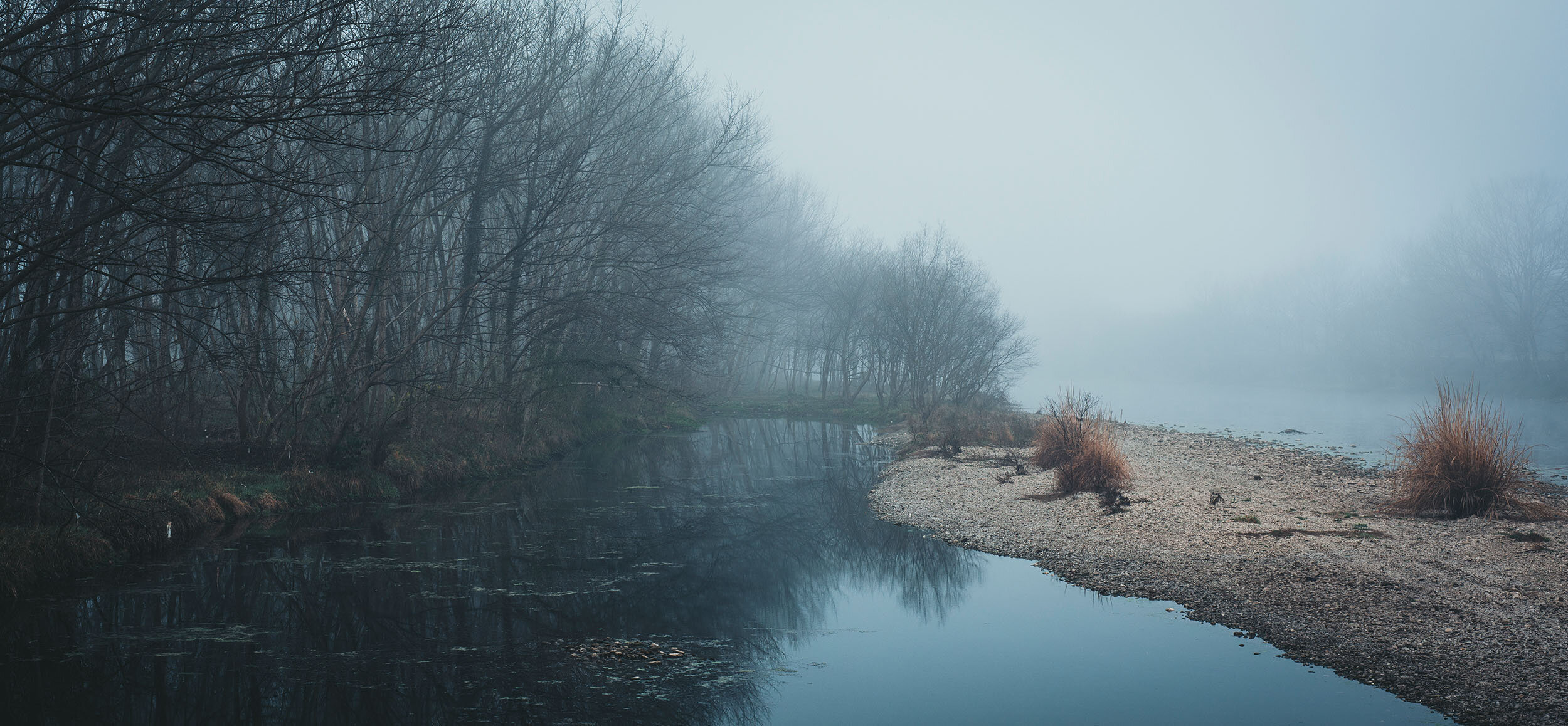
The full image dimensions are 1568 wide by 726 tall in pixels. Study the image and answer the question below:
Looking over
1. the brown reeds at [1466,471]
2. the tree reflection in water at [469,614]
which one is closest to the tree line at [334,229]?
the tree reflection in water at [469,614]

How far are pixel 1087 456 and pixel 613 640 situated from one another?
967cm

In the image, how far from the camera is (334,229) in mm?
14547

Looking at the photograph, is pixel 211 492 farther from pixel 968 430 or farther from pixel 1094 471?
pixel 968 430

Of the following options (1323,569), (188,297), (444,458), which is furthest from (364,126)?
(1323,569)

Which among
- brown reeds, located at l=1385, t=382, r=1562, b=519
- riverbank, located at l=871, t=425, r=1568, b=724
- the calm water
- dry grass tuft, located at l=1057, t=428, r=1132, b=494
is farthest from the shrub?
the calm water

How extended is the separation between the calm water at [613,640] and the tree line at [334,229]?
2086 millimetres

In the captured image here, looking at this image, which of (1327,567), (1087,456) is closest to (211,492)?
(1087,456)

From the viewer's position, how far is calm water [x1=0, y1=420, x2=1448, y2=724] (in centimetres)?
572

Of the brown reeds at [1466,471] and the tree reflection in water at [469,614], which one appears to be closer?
the tree reflection in water at [469,614]

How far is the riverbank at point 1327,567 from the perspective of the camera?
5.88 m

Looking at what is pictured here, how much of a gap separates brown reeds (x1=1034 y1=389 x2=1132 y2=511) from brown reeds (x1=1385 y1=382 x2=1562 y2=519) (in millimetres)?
3658

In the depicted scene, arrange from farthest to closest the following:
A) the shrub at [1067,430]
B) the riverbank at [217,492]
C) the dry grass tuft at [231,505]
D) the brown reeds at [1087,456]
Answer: the shrub at [1067,430], the brown reeds at [1087,456], the dry grass tuft at [231,505], the riverbank at [217,492]

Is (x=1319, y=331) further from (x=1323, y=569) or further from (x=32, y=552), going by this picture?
(x=32, y=552)

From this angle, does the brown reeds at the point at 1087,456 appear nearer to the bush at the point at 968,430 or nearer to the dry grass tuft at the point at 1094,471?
the dry grass tuft at the point at 1094,471
